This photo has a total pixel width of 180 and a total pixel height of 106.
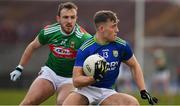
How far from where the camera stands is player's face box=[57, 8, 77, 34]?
40.5 feet

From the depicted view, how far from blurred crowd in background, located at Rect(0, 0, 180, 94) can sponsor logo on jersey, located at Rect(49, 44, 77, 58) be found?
17.5 metres

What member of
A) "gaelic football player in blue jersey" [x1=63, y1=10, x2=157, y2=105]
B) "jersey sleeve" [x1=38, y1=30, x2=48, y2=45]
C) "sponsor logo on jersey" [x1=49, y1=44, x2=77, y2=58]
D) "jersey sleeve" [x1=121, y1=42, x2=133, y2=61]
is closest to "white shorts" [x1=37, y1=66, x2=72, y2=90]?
"sponsor logo on jersey" [x1=49, y1=44, x2=77, y2=58]

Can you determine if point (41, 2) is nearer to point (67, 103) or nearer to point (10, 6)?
point (10, 6)

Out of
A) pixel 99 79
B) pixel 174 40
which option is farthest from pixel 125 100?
pixel 174 40

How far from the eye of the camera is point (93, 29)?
33656 mm

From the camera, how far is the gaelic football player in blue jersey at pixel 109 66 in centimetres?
1089

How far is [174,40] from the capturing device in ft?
118

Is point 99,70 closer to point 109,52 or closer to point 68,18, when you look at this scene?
point 109,52

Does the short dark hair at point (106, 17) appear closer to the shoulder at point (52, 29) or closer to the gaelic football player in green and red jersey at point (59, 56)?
the gaelic football player in green and red jersey at point (59, 56)

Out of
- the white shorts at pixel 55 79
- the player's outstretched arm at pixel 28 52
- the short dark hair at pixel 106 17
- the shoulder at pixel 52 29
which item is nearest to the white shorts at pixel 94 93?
the short dark hair at pixel 106 17

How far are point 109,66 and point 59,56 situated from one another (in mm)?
1934

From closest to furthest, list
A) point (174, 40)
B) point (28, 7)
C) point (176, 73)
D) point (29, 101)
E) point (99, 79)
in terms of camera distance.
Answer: point (99, 79), point (29, 101), point (176, 73), point (174, 40), point (28, 7)

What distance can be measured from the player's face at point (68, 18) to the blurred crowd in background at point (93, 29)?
17.8 meters

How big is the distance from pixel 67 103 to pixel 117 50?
101 centimetres
